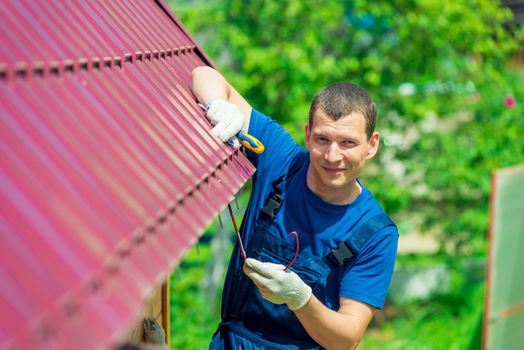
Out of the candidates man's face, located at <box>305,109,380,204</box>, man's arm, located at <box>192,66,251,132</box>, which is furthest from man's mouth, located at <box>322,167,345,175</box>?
man's arm, located at <box>192,66,251,132</box>

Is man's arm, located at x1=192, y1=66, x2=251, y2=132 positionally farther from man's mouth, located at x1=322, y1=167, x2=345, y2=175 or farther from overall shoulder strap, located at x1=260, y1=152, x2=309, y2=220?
man's mouth, located at x1=322, y1=167, x2=345, y2=175

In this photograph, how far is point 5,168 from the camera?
1.69m

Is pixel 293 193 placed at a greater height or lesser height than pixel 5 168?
lesser

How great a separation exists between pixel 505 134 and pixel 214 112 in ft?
20.1

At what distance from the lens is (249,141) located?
320 cm

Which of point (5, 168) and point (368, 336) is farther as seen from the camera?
point (368, 336)

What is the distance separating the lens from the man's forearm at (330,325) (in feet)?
9.87

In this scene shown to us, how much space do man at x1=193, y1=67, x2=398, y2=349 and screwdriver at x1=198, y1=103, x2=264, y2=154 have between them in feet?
0.13

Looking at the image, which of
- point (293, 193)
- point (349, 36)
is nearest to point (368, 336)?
point (349, 36)

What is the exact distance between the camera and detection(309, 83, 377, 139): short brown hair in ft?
10.8

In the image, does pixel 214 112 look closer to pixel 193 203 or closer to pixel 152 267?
pixel 193 203

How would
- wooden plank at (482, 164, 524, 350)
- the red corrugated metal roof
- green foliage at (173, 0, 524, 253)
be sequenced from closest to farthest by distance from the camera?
1. the red corrugated metal roof
2. wooden plank at (482, 164, 524, 350)
3. green foliage at (173, 0, 524, 253)

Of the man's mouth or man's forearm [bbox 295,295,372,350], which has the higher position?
the man's mouth

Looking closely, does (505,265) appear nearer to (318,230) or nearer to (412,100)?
(412,100)
